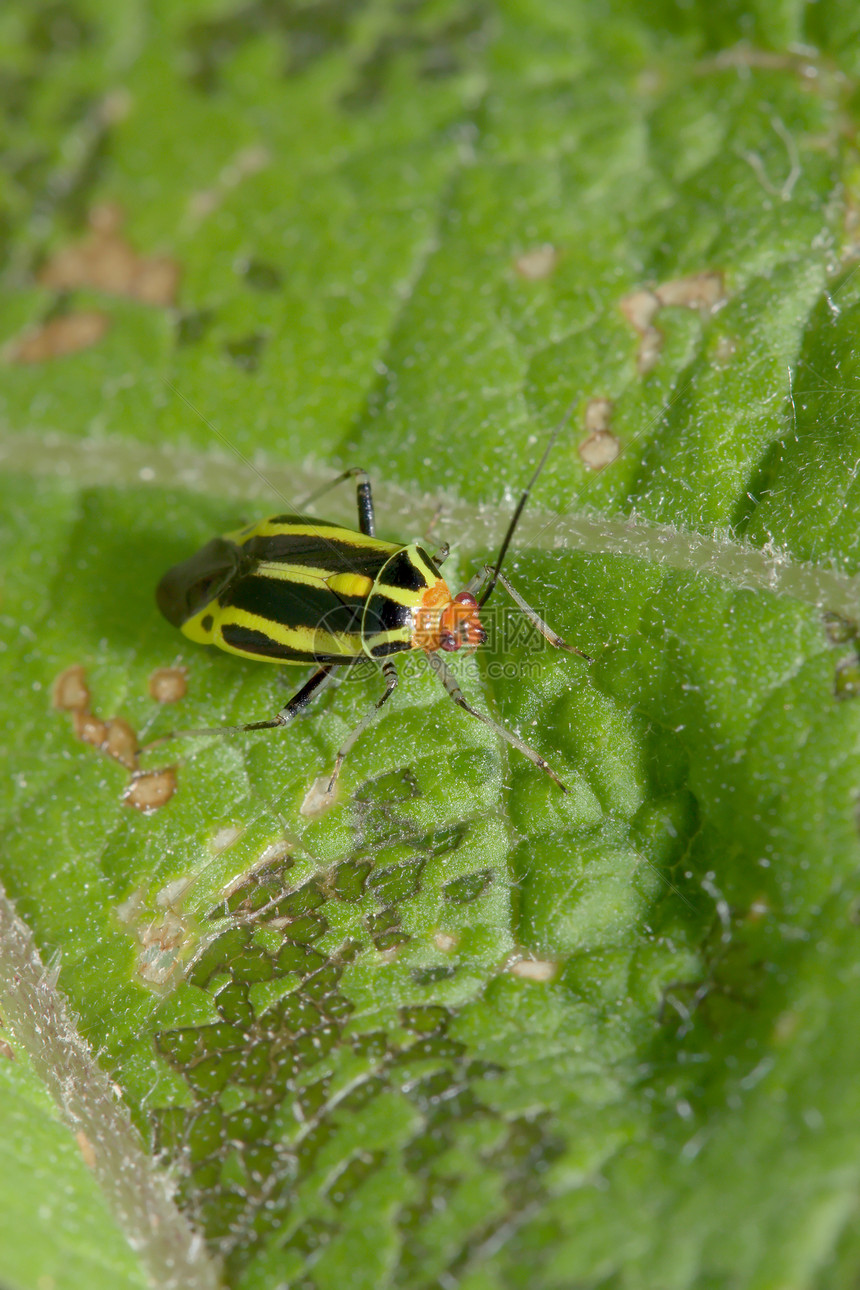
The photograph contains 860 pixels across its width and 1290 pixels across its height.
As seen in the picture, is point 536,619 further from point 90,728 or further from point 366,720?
point 90,728

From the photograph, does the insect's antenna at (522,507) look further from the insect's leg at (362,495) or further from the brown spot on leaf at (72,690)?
the brown spot on leaf at (72,690)

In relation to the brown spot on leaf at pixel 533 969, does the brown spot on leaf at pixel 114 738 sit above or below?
below

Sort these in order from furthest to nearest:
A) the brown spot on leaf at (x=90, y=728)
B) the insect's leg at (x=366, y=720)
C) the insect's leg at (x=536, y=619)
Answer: the brown spot on leaf at (x=90, y=728)
the insect's leg at (x=366, y=720)
the insect's leg at (x=536, y=619)

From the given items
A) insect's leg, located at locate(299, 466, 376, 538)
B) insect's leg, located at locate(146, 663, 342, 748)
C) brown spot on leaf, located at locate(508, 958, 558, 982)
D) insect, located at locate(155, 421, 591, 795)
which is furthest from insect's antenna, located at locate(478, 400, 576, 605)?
brown spot on leaf, located at locate(508, 958, 558, 982)

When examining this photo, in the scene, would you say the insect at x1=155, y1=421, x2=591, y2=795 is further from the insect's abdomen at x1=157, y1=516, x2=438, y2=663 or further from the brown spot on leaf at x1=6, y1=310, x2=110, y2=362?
the brown spot on leaf at x1=6, y1=310, x2=110, y2=362

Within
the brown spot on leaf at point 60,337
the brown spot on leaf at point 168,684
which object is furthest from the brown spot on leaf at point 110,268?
the brown spot on leaf at point 168,684

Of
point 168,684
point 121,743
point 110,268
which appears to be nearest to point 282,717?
point 168,684

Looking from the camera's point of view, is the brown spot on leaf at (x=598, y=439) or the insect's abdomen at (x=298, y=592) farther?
the insect's abdomen at (x=298, y=592)
